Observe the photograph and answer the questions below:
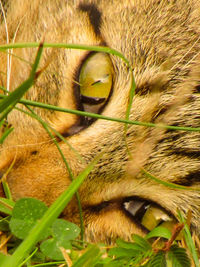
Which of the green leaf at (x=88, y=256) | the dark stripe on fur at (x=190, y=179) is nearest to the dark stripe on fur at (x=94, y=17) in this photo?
the dark stripe on fur at (x=190, y=179)

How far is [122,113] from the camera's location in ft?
4.11

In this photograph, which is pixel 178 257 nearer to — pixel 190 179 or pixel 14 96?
pixel 190 179

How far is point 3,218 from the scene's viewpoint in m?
1.10

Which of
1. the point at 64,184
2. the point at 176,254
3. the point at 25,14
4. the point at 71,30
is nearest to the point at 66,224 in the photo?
the point at 64,184

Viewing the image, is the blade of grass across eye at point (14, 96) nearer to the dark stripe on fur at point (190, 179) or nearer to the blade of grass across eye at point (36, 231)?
the blade of grass across eye at point (36, 231)

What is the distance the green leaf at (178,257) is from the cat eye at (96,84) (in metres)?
0.44

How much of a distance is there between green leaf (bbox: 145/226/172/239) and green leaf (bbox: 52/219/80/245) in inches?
9.1

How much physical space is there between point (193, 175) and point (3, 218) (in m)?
0.54

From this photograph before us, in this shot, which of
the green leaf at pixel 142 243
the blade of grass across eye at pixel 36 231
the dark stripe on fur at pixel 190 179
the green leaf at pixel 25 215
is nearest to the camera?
the blade of grass across eye at pixel 36 231

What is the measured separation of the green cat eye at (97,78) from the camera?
1.26m

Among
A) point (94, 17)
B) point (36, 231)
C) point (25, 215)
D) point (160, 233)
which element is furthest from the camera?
point (94, 17)

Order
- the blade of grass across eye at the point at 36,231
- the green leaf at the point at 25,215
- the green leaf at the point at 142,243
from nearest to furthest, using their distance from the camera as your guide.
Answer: the blade of grass across eye at the point at 36,231 < the green leaf at the point at 25,215 < the green leaf at the point at 142,243

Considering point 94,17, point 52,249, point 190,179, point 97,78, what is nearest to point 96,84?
point 97,78

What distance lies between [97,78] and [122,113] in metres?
0.13
